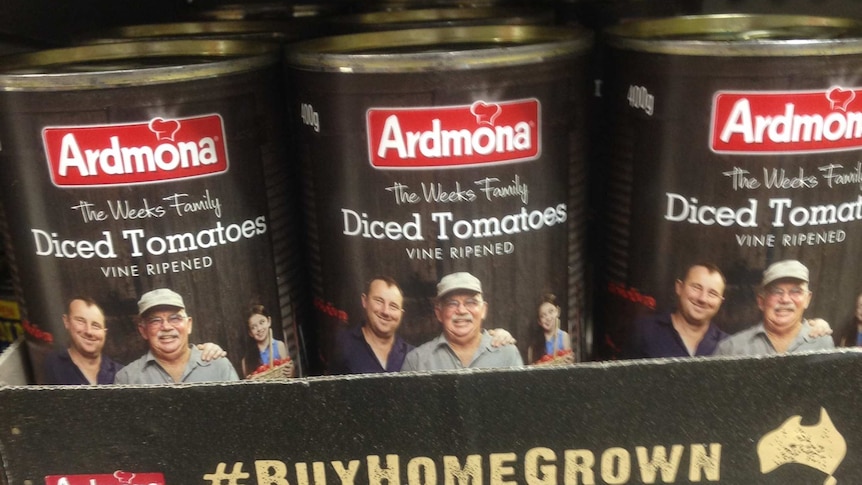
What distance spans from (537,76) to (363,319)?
0.97 ft

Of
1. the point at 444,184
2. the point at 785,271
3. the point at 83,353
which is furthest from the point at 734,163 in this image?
the point at 83,353

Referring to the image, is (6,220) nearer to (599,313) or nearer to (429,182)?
(429,182)

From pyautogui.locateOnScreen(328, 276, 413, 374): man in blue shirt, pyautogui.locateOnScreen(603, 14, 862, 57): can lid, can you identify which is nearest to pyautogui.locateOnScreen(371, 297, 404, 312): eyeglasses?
pyautogui.locateOnScreen(328, 276, 413, 374): man in blue shirt

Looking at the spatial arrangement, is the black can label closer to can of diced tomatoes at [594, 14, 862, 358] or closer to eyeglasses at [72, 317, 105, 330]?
can of diced tomatoes at [594, 14, 862, 358]

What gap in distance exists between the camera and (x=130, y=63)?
88cm

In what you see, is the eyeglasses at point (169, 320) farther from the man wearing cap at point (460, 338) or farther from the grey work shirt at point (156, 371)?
the man wearing cap at point (460, 338)

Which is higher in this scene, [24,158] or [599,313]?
[24,158]

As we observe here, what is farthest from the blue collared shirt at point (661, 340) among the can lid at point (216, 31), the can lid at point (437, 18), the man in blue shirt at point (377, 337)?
the can lid at point (216, 31)

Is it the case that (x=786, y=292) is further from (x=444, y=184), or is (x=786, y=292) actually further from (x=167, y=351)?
(x=167, y=351)

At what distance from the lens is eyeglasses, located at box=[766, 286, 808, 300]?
778 mm

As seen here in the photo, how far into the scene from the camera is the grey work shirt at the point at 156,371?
2.60ft

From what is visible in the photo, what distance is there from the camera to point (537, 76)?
74 centimetres

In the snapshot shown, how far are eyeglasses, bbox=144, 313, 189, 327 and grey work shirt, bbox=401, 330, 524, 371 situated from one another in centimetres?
22

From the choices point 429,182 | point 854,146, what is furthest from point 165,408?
point 854,146
